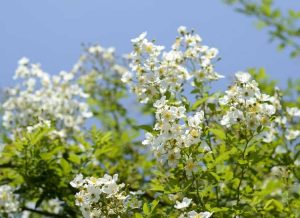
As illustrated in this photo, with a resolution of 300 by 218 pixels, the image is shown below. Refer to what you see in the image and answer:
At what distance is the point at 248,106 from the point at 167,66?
719 mm

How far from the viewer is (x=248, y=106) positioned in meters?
2.53

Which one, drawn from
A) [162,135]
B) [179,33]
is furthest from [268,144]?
[162,135]

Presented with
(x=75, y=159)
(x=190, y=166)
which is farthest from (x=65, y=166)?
(x=190, y=166)

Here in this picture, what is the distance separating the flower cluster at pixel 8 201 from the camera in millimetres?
3982

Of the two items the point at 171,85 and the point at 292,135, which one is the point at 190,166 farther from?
the point at 292,135

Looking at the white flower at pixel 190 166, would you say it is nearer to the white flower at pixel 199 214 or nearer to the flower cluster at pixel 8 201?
the white flower at pixel 199 214

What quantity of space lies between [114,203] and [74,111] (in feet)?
11.2

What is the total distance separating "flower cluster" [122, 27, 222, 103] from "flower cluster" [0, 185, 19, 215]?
142 cm

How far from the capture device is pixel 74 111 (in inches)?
226

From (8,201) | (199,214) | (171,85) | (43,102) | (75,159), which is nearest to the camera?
(199,214)

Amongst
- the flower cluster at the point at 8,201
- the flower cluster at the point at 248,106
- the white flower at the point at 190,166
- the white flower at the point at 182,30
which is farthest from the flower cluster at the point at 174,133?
the flower cluster at the point at 8,201

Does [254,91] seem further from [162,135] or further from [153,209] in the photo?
[153,209]

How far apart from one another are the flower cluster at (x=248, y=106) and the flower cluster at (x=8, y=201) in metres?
2.02

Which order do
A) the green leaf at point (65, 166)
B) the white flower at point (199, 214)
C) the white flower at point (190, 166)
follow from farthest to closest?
the green leaf at point (65, 166), the white flower at point (190, 166), the white flower at point (199, 214)
